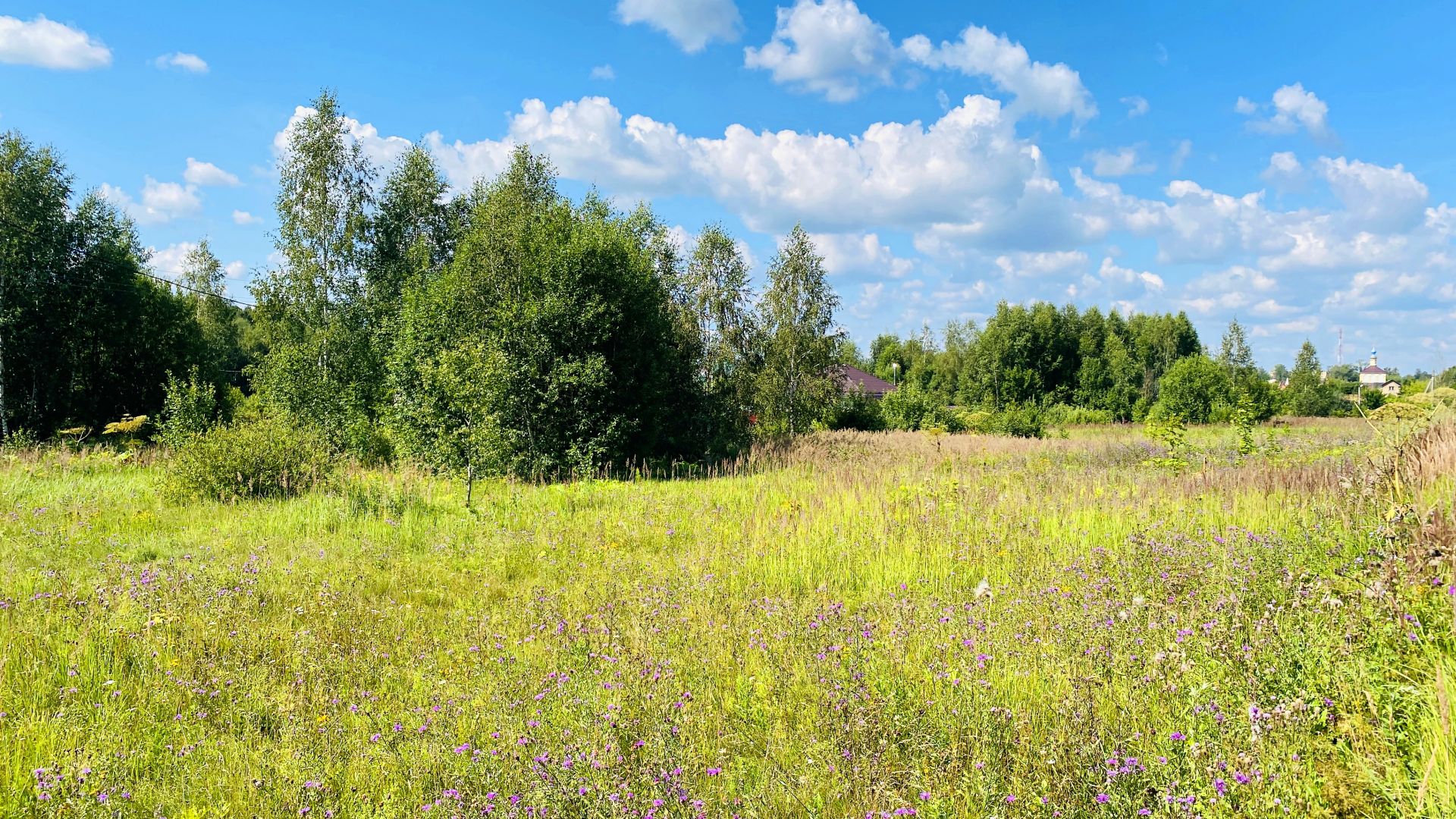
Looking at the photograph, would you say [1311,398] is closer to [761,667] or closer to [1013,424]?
[1013,424]

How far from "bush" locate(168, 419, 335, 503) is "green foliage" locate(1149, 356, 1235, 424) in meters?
44.3

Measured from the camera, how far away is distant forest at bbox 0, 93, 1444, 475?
16516mm

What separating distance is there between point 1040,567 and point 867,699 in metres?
3.35

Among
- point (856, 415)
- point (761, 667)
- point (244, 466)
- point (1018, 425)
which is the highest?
point (856, 415)

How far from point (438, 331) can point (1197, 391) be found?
43.9 m

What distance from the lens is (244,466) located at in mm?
10930

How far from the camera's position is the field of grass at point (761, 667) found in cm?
291

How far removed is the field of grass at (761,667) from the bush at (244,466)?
7.83ft

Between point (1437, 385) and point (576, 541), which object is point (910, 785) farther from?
point (1437, 385)

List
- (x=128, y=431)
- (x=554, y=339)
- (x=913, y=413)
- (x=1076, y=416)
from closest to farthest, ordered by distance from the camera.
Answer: (x=554, y=339) → (x=128, y=431) → (x=913, y=413) → (x=1076, y=416)

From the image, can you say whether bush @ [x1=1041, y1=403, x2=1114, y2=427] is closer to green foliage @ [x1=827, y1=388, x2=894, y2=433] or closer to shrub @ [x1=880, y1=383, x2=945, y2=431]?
shrub @ [x1=880, y1=383, x2=945, y2=431]

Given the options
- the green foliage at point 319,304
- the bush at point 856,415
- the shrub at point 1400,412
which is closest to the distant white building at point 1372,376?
the shrub at point 1400,412

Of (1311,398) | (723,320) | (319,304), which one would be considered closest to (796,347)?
(723,320)

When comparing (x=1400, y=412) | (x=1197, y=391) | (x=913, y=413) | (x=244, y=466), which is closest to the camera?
(x=1400, y=412)
